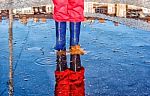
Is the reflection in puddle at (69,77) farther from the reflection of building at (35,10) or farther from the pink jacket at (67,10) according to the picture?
the reflection of building at (35,10)

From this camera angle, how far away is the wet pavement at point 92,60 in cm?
544

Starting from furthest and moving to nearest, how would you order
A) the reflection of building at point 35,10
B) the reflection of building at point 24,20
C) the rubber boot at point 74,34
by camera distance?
1. the reflection of building at point 35,10
2. the reflection of building at point 24,20
3. the rubber boot at point 74,34

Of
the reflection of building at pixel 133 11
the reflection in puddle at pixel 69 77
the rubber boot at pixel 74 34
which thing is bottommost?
the reflection in puddle at pixel 69 77

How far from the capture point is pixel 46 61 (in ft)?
22.6

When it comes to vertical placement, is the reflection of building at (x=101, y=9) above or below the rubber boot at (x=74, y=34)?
above

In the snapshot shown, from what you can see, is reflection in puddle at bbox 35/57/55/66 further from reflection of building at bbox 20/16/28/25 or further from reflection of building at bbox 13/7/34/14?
reflection of building at bbox 13/7/34/14

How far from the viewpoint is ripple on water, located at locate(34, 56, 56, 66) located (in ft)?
21.9

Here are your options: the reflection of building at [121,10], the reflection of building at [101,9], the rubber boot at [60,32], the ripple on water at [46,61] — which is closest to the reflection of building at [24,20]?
the reflection of building at [101,9]

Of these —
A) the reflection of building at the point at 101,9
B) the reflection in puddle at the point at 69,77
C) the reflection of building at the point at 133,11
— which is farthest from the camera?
the reflection of building at the point at 101,9

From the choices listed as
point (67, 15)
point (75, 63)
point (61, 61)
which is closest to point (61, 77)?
point (75, 63)

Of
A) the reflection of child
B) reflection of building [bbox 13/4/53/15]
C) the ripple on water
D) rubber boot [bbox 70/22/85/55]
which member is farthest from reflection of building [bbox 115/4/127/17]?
the reflection of child

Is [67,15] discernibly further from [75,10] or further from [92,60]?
[92,60]

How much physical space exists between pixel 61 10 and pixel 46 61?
54.6 inches

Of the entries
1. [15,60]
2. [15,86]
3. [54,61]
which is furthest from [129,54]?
[15,86]
